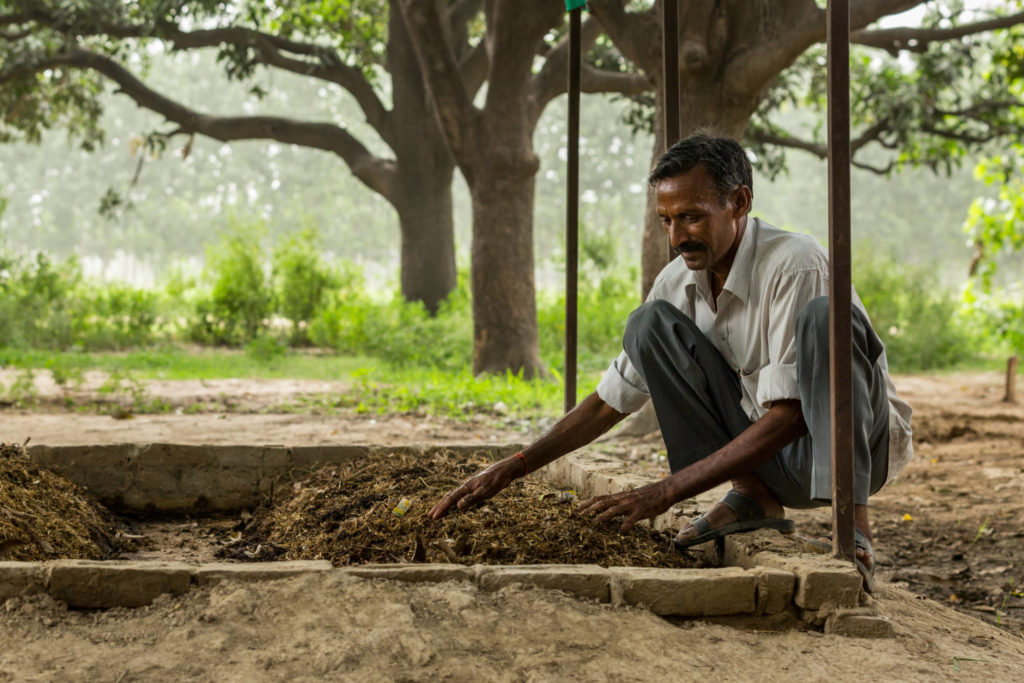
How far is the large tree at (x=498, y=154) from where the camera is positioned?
790 cm

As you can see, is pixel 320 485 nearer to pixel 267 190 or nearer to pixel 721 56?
pixel 721 56

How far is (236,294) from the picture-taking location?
1217 cm

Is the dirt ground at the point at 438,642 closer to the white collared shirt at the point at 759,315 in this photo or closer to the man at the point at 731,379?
the man at the point at 731,379

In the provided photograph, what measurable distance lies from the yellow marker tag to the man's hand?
620mm

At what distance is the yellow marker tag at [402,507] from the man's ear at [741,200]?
1311 mm

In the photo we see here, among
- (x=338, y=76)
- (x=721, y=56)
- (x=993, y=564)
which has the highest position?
(x=338, y=76)

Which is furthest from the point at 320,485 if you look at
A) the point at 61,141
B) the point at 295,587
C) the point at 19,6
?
the point at 61,141

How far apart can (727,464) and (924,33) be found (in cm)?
587

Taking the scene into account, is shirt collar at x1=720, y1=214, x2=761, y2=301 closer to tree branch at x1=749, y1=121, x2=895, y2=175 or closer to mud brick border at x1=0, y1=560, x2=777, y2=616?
mud brick border at x1=0, y1=560, x2=777, y2=616

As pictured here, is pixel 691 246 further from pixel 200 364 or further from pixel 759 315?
pixel 200 364

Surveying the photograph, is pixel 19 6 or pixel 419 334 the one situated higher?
pixel 19 6

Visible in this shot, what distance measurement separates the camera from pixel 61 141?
4422cm

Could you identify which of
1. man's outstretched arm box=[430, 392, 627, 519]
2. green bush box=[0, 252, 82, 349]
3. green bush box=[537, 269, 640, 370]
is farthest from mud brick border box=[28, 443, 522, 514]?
green bush box=[0, 252, 82, 349]

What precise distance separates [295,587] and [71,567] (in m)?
0.53
